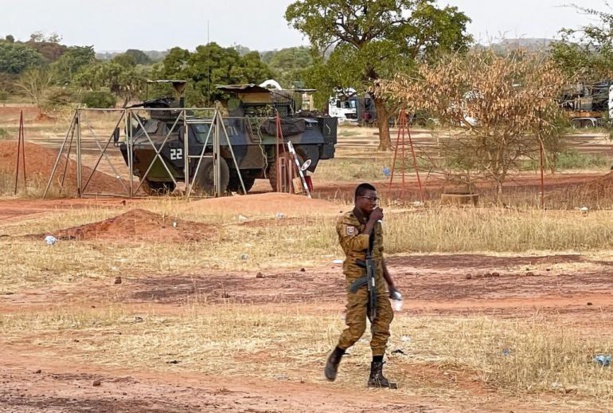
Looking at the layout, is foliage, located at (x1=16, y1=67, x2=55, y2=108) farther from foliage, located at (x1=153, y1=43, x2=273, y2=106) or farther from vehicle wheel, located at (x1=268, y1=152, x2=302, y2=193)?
vehicle wheel, located at (x1=268, y1=152, x2=302, y2=193)

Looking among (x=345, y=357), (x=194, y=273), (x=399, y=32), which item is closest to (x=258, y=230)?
(x=194, y=273)

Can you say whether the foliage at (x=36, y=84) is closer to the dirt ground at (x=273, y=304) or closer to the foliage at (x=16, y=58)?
the foliage at (x=16, y=58)

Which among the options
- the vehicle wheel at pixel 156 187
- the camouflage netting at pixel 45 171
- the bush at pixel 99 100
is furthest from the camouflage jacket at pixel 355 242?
the bush at pixel 99 100

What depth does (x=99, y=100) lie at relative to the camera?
6900 centimetres

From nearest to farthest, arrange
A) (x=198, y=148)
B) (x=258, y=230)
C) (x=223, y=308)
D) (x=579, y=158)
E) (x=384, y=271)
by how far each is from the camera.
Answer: (x=384, y=271) → (x=223, y=308) → (x=258, y=230) → (x=198, y=148) → (x=579, y=158)

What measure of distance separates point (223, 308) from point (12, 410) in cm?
542

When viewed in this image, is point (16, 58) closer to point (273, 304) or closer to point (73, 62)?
point (73, 62)

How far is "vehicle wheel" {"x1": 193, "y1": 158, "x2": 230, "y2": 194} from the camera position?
27.4 meters

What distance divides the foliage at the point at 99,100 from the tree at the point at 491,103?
45.5 metres

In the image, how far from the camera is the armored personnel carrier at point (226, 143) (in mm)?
27172

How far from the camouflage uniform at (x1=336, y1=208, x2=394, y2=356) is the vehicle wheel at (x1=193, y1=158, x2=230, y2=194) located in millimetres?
18557

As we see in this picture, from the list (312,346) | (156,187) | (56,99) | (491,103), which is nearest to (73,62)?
(56,99)

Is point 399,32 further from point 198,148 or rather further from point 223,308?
point 223,308

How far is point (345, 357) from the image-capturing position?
33.9 feet
